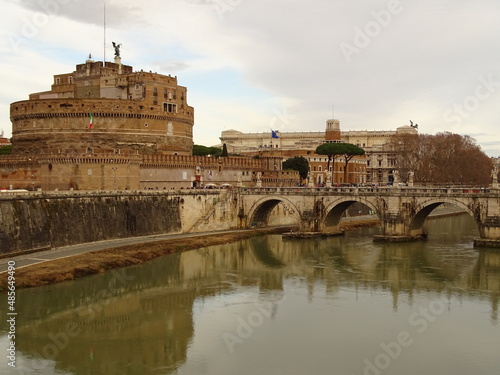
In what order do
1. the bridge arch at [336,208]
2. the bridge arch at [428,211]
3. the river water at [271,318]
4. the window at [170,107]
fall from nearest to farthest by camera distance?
the river water at [271,318] → the bridge arch at [428,211] → the bridge arch at [336,208] → the window at [170,107]

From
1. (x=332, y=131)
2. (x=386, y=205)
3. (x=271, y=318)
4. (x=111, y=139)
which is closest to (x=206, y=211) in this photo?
(x=111, y=139)

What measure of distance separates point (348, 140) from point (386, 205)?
75.5m

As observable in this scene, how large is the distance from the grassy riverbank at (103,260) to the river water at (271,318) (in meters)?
0.78

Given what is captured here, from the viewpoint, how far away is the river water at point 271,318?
2138 cm

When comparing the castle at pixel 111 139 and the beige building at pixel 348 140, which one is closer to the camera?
the castle at pixel 111 139

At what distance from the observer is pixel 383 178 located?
11288 centimetres

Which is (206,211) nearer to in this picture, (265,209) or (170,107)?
(265,209)

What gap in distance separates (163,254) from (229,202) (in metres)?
14.8

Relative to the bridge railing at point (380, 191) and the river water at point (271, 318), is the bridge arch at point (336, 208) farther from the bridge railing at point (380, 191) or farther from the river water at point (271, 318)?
the river water at point (271, 318)

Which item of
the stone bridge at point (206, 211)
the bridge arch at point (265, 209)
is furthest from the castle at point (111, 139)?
the stone bridge at point (206, 211)

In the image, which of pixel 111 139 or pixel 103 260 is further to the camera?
pixel 111 139

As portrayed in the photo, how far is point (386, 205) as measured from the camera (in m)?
47.6

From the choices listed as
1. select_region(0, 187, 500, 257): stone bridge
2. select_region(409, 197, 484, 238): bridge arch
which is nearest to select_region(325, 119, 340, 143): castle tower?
select_region(0, 187, 500, 257): stone bridge

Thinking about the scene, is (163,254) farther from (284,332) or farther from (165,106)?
(165,106)
